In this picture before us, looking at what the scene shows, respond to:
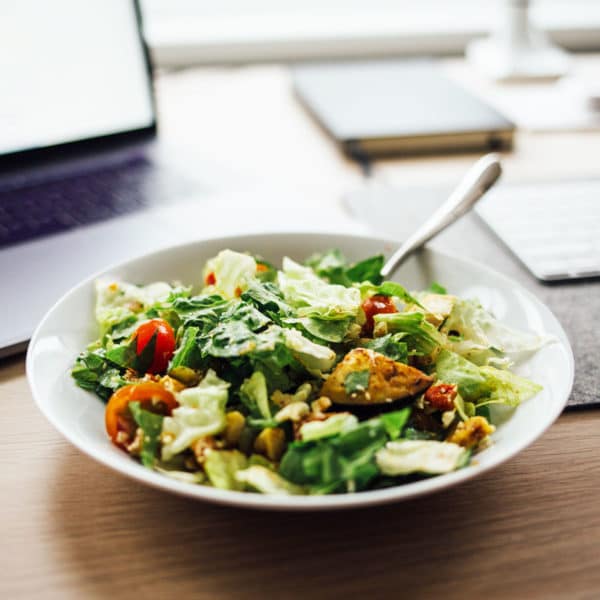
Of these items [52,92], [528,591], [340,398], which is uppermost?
[52,92]

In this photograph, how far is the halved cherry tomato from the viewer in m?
0.66

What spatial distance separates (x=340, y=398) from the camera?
26.4 inches

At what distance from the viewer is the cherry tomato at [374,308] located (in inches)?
31.7

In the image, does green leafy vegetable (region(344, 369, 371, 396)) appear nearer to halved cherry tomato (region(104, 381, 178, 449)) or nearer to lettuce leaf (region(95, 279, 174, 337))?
halved cherry tomato (region(104, 381, 178, 449))

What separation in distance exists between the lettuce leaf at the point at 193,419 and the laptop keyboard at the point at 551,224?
625mm

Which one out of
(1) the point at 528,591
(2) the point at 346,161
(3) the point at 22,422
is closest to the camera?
(1) the point at 528,591

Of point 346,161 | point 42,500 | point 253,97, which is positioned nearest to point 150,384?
point 42,500

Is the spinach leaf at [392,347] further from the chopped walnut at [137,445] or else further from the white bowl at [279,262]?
the chopped walnut at [137,445]

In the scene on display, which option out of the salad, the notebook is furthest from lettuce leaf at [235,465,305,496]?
the notebook

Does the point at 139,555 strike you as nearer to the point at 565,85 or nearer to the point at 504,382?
the point at 504,382

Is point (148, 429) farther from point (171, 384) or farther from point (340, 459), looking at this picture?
point (340, 459)

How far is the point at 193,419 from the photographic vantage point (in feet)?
2.08

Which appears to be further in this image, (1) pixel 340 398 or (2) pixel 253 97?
(2) pixel 253 97

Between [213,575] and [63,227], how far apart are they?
31.3 inches
